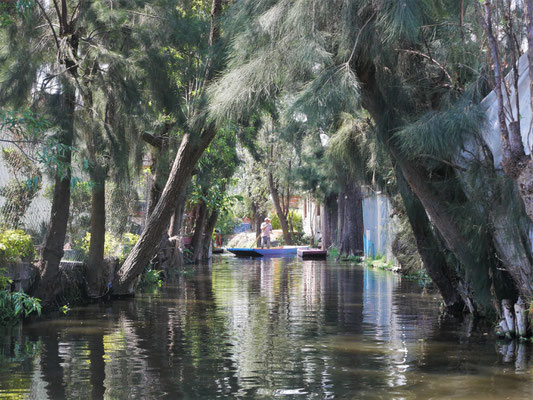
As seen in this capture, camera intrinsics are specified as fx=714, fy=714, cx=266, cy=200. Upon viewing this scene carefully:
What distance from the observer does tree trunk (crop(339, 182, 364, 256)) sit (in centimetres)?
2827

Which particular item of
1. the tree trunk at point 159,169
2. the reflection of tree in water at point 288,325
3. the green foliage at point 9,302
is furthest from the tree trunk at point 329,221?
the green foliage at point 9,302

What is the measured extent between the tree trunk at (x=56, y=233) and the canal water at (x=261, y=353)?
2.01ft

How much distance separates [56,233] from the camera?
11477 mm

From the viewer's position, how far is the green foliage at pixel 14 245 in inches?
382

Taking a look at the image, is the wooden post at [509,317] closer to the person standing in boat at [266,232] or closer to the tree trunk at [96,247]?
the tree trunk at [96,247]

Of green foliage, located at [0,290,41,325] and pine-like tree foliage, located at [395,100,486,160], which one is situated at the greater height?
pine-like tree foliage, located at [395,100,486,160]

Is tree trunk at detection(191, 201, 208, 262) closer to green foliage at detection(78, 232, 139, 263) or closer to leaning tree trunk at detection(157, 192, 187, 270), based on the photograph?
leaning tree trunk at detection(157, 192, 187, 270)

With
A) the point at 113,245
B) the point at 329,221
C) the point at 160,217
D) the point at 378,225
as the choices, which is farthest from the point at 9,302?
the point at 329,221

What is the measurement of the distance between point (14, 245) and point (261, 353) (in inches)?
167

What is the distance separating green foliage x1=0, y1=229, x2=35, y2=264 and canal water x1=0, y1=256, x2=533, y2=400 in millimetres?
1023

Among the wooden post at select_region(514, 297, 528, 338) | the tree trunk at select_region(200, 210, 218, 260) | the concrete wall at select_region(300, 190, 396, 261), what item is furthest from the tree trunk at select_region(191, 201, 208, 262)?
the wooden post at select_region(514, 297, 528, 338)

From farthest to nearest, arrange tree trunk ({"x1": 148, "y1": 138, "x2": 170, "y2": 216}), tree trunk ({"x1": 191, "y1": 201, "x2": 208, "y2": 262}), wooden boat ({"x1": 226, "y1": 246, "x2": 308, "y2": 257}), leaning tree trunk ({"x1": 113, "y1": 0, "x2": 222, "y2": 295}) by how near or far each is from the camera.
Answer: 1. wooden boat ({"x1": 226, "y1": 246, "x2": 308, "y2": 257})
2. tree trunk ({"x1": 191, "y1": 201, "x2": 208, "y2": 262})
3. tree trunk ({"x1": 148, "y1": 138, "x2": 170, "y2": 216})
4. leaning tree trunk ({"x1": 113, "y1": 0, "x2": 222, "y2": 295})

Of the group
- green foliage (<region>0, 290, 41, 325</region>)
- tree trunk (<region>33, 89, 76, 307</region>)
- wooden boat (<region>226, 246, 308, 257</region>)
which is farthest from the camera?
wooden boat (<region>226, 246, 308, 257</region>)

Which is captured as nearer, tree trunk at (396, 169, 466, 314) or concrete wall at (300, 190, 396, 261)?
tree trunk at (396, 169, 466, 314)
